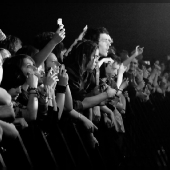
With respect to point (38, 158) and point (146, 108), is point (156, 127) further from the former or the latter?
point (38, 158)

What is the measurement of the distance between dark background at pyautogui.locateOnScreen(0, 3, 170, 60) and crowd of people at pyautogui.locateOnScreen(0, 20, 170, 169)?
107 centimetres

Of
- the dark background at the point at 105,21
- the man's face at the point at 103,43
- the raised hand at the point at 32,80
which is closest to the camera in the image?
the raised hand at the point at 32,80

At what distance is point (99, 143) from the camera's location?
12.5 ft

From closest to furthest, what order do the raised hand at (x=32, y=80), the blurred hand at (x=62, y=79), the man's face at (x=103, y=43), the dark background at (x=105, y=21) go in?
1. the raised hand at (x=32, y=80)
2. the blurred hand at (x=62, y=79)
3. the man's face at (x=103, y=43)
4. the dark background at (x=105, y=21)

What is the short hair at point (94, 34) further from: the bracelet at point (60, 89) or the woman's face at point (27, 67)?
the woman's face at point (27, 67)

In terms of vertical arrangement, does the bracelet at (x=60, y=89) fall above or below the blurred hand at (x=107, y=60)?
above

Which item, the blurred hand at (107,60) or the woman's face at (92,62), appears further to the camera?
the blurred hand at (107,60)

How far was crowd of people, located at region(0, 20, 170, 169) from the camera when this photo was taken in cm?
271

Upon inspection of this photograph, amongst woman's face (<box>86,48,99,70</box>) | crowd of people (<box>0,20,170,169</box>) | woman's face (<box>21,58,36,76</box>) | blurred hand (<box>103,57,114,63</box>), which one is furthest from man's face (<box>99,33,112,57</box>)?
woman's face (<box>21,58,36,76</box>)

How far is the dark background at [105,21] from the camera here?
218 inches

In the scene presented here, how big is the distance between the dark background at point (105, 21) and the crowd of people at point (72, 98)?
1.07 meters

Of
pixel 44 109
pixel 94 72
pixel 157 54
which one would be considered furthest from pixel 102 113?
pixel 157 54

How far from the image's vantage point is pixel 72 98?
3.68 m

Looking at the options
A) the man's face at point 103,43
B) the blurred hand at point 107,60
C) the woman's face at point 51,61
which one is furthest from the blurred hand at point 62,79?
the blurred hand at point 107,60
